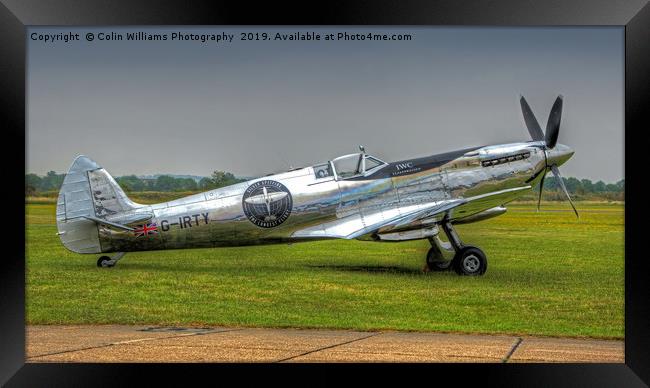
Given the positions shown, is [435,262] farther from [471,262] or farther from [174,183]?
[174,183]

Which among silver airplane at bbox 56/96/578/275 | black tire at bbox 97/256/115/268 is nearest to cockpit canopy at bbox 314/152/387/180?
silver airplane at bbox 56/96/578/275

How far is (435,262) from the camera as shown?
13.7 meters

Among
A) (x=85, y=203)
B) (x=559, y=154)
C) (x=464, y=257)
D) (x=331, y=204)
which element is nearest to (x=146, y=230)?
(x=85, y=203)

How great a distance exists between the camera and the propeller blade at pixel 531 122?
1395 centimetres

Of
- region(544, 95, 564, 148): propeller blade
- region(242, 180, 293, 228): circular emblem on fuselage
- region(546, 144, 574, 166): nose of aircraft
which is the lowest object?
region(242, 180, 293, 228): circular emblem on fuselage

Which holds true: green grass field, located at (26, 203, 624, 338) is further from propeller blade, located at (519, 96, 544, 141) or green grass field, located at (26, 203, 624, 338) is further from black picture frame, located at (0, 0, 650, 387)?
propeller blade, located at (519, 96, 544, 141)

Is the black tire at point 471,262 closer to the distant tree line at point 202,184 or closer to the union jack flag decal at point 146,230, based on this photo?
the distant tree line at point 202,184

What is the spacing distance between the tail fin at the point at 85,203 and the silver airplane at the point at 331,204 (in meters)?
0.02

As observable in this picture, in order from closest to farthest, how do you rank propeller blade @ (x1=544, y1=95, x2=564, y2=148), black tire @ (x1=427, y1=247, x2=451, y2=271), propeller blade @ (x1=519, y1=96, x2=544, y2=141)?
propeller blade @ (x1=544, y1=95, x2=564, y2=148) → black tire @ (x1=427, y1=247, x2=451, y2=271) → propeller blade @ (x1=519, y1=96, x2=544, y2=141)

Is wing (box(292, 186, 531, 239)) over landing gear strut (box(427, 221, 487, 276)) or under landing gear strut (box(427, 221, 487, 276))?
over

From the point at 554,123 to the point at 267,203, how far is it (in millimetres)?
5298

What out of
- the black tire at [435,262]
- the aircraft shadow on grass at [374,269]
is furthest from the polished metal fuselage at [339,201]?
the aircraft shadow on grass at [374,269]

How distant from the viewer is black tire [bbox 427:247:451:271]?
13672 mm

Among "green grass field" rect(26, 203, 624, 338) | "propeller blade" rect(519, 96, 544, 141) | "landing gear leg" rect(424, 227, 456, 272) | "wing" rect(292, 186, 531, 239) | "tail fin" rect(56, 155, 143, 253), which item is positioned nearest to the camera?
"green grass field" rect(26, 203, 624, 338)
